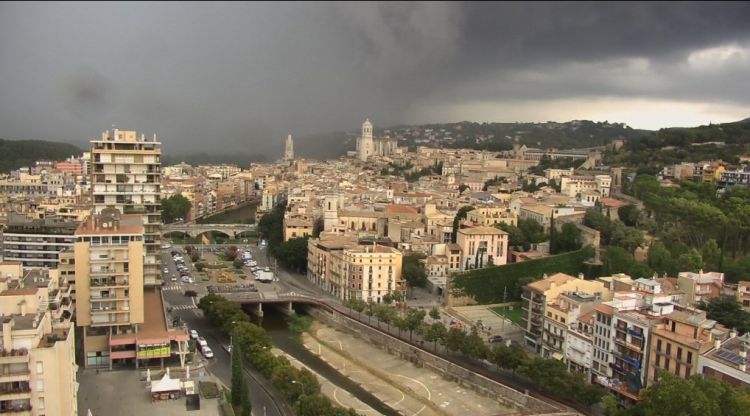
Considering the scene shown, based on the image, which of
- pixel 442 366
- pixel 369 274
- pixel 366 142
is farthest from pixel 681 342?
pixel 366 142

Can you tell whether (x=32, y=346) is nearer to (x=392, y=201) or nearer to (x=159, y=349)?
(x=159, y=349)

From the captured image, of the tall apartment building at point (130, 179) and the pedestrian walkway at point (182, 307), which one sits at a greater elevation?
the tall apartment building at point (130, 179)

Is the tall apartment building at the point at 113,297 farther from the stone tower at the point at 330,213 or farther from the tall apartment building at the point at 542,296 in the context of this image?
the stone tower at the point at 330,213

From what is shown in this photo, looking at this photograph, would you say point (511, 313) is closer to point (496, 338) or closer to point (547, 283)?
point (496, 338)

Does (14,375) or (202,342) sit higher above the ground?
(14,375)

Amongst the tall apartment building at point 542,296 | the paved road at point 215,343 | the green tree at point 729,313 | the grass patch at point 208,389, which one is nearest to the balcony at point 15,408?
the grass patch at point 208,389

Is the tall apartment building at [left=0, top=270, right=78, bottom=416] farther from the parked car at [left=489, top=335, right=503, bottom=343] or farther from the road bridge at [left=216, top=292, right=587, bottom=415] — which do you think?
the parked car at [left=489, top=335, right=503, bottom=343]

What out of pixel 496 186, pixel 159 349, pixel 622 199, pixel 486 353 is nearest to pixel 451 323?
pixel 486 353
